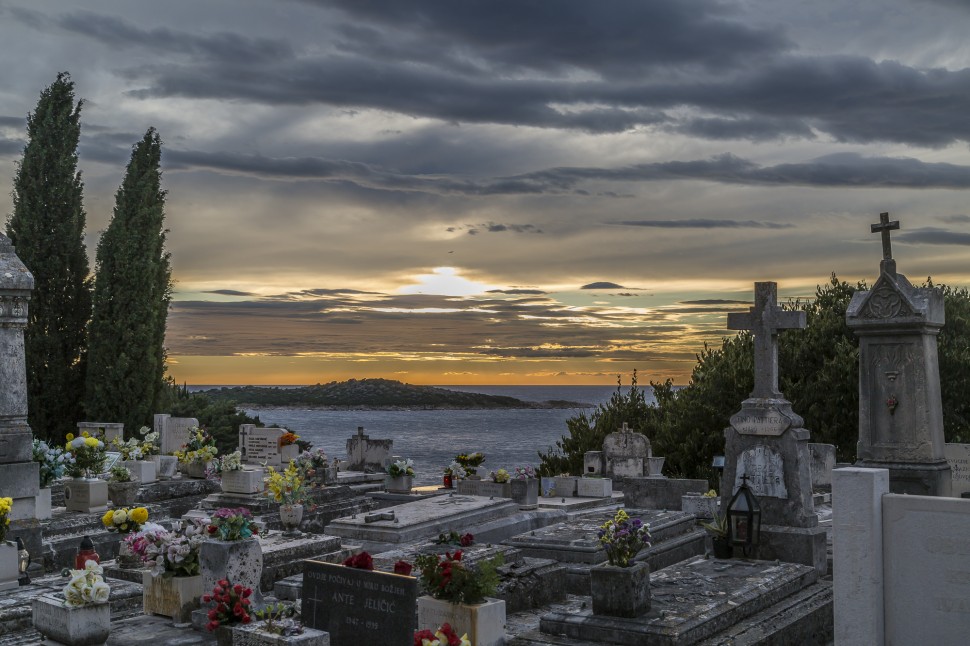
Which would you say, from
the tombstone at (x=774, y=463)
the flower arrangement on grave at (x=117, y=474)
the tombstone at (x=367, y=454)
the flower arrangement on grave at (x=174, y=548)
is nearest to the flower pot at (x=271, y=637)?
the flower arrangement on grave at (x=174, y=548)

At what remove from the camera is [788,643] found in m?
9.59

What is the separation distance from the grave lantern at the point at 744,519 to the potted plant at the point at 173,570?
260 inches

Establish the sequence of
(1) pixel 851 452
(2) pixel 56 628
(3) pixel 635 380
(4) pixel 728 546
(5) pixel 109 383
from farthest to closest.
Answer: (3) pixel 635 380, (5) pixel 109 383, (1) pixel 851 452, (4) pixel 728 546, (2) pixel 56 628

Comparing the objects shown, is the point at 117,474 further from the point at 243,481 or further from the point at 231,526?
the point at 231,526

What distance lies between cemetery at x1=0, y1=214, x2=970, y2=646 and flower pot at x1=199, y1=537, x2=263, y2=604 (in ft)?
0.08

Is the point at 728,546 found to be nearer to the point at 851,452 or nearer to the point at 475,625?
the point at 475,625

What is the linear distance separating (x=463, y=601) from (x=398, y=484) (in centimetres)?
1122

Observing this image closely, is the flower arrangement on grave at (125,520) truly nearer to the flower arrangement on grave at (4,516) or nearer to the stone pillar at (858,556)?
the flower arrangement on grave at (4,516)

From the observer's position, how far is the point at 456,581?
852 centimetres

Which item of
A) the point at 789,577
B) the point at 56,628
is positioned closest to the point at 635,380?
the point at 789,577

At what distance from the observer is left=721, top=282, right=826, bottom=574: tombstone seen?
1177cm

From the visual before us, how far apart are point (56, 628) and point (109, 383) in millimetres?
20218

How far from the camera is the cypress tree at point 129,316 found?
89.8 ft

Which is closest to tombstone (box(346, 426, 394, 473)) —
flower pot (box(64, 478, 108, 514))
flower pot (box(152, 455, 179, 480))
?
flower pot (box(152, 455, 179, 480))
